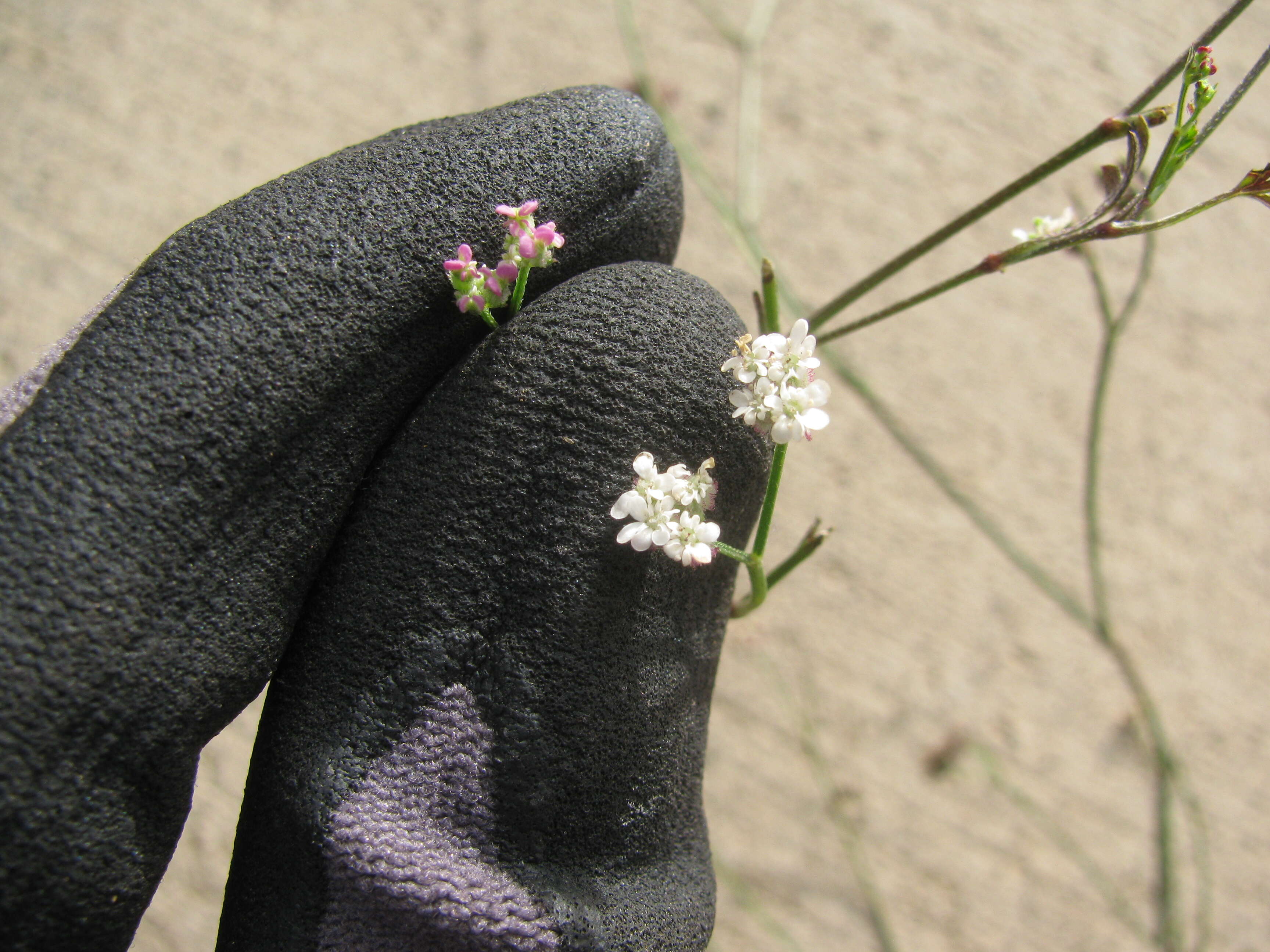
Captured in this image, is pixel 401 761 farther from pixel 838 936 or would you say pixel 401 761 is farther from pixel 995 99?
pixel 995 99

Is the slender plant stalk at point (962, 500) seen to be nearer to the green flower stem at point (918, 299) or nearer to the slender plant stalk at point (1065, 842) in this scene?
the slender plant stalk at point (1065, 842)

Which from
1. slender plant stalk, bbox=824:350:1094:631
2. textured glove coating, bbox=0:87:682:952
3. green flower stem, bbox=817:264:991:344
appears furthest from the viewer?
slender plant stalk, bbox=824:350:1094:631

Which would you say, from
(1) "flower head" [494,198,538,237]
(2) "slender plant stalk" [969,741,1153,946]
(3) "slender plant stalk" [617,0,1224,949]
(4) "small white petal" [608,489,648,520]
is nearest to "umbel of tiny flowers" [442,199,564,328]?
(1) "flower head" [494,198,538,237]

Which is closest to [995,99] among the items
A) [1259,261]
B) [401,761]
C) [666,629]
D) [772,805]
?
[1259,261]

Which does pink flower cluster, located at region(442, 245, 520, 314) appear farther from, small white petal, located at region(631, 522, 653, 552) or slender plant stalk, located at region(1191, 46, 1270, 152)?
slender plant stalk, located at region(1191, 46, 1270, 152)

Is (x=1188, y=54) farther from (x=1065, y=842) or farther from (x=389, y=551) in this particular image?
(x=1065, y=842)

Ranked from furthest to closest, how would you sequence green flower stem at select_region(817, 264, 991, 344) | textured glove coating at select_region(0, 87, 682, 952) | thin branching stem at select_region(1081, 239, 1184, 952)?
1. thin branching stem at select_region(1081, 239, 1184, 952)
2. green flower stem at select_region(817, 264, 991, 344)
3. textured glove coating at select_region(0, 87, 682, 952)
